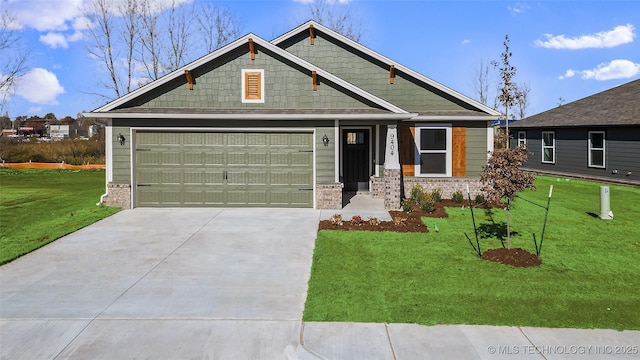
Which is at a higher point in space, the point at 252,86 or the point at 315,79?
the point at 315,79

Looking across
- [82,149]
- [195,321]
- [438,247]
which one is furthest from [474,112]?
[82,149]

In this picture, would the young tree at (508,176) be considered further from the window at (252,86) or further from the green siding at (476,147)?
the green siding at (476,147)

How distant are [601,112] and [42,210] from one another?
2597 centimetres

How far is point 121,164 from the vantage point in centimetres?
1502

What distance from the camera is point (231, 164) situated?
15070mm

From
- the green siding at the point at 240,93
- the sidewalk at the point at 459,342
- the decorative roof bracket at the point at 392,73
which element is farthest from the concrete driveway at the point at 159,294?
the decorative roof bracket at the point at 392,73

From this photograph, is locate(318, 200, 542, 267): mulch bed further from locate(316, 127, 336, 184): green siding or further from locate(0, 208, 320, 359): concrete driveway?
locate(316, 127, 336, 184): green siding

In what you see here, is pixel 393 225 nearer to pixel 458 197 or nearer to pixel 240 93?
pixel 458 197

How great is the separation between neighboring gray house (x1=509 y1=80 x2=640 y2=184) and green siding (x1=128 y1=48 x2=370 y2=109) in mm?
14568

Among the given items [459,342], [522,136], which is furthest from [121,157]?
[522,136]

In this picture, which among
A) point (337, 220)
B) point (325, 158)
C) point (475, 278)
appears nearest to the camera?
point (475, 278)

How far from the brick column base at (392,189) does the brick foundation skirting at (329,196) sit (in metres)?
1.48

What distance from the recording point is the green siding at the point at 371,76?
1758 centimetres

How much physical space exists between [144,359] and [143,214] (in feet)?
31.1
